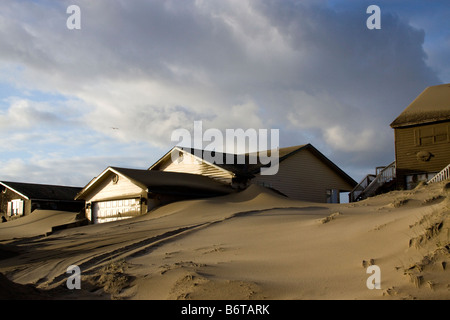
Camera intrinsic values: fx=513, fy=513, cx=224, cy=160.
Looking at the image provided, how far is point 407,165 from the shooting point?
3055 centimetres

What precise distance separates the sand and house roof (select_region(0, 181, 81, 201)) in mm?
26281

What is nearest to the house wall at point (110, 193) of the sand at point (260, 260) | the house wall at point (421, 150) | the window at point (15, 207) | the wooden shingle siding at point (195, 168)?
the wooden shingle siding at point (195, 168)

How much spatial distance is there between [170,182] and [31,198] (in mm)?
18914

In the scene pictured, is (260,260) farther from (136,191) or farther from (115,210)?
(115,210)

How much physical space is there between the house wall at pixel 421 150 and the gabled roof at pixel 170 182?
1057 cm

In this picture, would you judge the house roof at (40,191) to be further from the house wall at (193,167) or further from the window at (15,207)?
the house wall at (193,167)

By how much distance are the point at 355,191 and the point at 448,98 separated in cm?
775

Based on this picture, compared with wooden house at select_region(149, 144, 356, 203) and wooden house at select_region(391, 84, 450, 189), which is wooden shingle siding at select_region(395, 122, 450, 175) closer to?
wooden house at select_region(391, 84, 450, 189)

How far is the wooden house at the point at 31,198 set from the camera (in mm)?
43125

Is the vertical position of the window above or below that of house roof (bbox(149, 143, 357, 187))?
below

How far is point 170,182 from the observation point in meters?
29.1

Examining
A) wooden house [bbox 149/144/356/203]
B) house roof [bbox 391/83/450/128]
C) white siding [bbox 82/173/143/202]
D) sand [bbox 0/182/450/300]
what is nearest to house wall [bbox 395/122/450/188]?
house roof [bbox 391/83/450/128]

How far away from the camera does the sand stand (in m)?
8.42

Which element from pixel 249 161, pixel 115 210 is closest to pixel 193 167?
pixel 249 161
